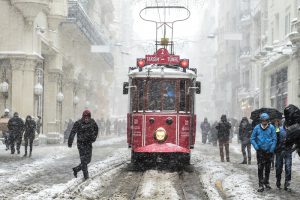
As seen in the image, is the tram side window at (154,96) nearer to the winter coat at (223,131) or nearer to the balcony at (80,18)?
the winter coat at (223,131)

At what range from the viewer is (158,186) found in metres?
13.1

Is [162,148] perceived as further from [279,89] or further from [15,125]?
[279,89]

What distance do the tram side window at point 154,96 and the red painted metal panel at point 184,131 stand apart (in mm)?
702

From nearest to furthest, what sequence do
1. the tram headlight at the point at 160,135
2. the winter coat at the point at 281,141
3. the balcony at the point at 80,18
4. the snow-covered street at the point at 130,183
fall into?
the snow-covered street at the point at 130,183
the winter coat at the point at 281,141
the tram headlight at the point at 160,135
the balcony at the point at 80,18

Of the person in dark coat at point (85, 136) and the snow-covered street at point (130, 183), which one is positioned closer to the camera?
the snow-covered street at point (130, 183)

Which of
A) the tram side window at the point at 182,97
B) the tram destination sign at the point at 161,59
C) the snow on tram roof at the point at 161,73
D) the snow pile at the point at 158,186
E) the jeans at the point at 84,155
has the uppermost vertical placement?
the tram destination sign at the point at 161,59

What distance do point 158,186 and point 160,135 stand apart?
3.69 meters

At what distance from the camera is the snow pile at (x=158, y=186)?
448 inches

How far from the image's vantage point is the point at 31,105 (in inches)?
1243

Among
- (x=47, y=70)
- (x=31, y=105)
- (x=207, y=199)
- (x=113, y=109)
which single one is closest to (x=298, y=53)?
(x=31, y=105)

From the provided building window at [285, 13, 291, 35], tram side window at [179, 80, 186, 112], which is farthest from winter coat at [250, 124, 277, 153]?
building window at [285, 13, 291, 35]

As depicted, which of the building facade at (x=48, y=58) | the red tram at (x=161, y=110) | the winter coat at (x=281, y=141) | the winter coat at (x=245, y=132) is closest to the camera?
the winter coat at (x=281, y=141)

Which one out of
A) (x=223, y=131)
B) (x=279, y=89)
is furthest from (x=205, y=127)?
(x=223, y=131)

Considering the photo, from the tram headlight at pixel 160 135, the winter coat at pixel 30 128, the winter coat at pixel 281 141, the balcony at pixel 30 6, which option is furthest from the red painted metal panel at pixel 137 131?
the balcony at pixel 30 6
